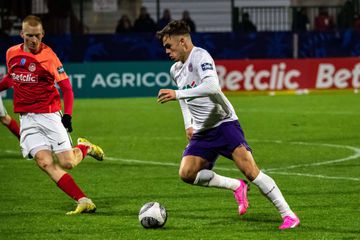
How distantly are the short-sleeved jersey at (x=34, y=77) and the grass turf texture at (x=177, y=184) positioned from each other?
3.45 feet

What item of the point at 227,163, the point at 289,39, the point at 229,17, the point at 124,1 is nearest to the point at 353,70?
the point at 289,39

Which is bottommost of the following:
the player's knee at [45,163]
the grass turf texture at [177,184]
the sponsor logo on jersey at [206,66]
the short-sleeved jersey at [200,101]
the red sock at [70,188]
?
the grass turf texture at [177,184]

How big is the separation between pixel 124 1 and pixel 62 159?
2281 centimetres

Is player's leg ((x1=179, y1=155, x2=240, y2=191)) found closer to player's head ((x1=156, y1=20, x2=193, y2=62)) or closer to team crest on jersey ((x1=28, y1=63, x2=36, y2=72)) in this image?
player's head ((x1=156, y1=20, x2=193, y2=62))

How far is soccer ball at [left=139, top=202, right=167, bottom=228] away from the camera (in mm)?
8719

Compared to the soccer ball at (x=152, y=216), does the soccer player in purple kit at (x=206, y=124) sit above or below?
above

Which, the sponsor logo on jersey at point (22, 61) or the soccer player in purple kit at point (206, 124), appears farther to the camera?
the sponsor logo on jersey at point (22, 61)

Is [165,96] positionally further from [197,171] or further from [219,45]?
[219,45]

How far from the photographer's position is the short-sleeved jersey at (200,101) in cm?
879

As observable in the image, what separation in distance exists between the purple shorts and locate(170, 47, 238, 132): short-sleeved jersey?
6 centimetres

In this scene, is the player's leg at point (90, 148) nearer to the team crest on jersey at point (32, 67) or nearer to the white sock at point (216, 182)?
the team crest on jersey at point (32, 67)

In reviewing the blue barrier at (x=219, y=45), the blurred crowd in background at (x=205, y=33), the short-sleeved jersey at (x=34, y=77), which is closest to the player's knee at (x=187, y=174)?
the short-sleeved jersey at (x=34, y=77)

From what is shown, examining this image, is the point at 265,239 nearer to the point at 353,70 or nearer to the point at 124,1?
the point at 353,70

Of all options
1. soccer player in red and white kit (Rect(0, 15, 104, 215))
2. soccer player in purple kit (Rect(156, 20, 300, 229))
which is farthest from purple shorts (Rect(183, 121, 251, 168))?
soccer player in red and white kit (Rect(0, 15, 104, 215))
